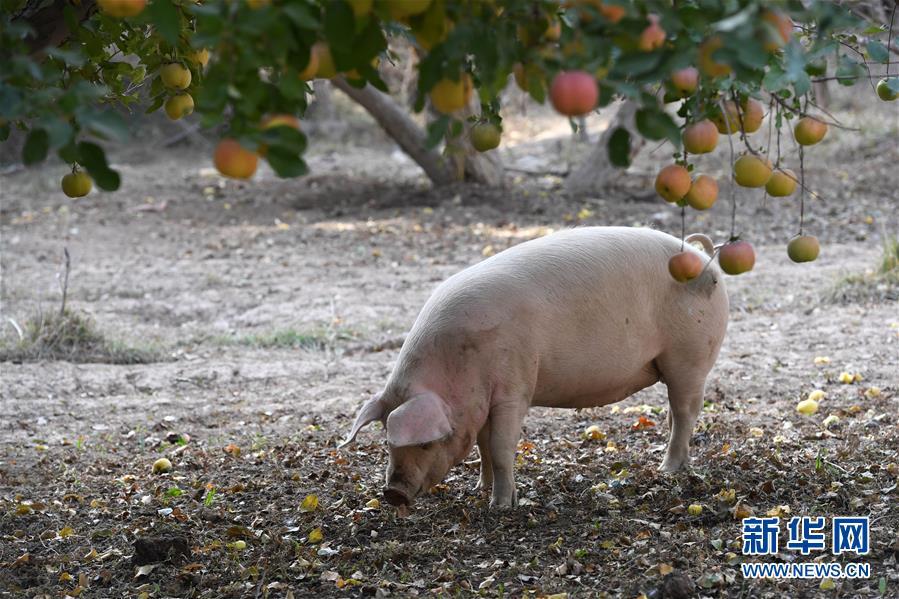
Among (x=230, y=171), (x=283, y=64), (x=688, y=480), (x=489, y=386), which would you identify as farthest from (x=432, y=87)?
(x=688, y=480)

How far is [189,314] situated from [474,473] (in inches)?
184

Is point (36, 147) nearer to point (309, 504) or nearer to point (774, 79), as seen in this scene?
point (774, 79)

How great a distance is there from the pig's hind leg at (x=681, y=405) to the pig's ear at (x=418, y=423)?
1204 millimetres

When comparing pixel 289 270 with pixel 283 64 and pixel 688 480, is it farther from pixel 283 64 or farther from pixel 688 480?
pixel 283 64

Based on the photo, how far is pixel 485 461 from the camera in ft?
15.6

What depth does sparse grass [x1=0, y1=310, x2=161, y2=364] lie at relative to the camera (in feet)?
24.9

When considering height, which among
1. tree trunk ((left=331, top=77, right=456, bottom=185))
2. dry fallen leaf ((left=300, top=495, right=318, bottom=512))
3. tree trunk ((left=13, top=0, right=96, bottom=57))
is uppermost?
tree trunk ((left=13, top=0, right=96, bottom=57))

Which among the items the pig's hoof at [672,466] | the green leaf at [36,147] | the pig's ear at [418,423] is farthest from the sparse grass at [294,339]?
the green leaf at [36,147]

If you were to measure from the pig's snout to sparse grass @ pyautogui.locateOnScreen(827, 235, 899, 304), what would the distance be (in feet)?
17.5

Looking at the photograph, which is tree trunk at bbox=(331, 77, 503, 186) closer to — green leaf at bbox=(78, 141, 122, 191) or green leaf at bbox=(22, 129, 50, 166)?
green leaf at bbox=(78, 141, 122, 191)

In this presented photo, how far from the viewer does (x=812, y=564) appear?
361cm

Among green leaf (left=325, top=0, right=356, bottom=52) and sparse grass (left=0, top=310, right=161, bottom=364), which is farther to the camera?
sparse grass (left=0, top=310, right=161, bottom=364)

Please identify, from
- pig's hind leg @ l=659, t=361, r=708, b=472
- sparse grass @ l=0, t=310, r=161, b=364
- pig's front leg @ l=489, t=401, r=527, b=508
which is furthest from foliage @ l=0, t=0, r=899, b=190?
sparse grass @ l=0, t=310, r=161, b=364

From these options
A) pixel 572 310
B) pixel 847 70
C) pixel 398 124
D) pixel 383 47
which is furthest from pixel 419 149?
pixel 383 47
